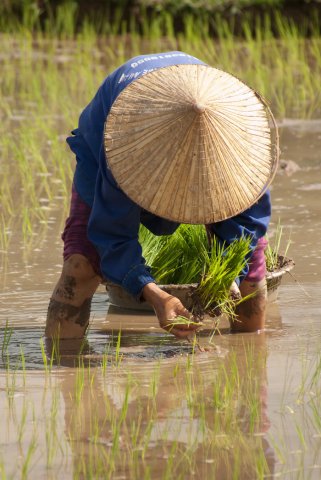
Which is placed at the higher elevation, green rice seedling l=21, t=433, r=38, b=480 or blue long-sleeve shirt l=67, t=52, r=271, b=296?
blue long-sleeve shirt l=67, t=52, r=271, b=296

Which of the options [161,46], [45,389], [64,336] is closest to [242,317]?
[64,336]

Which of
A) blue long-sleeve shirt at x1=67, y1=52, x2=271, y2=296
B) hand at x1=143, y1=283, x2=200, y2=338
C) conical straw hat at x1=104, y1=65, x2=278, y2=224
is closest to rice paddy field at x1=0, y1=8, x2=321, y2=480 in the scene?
hand at x1=143, y1=283, x2=200, y2=338

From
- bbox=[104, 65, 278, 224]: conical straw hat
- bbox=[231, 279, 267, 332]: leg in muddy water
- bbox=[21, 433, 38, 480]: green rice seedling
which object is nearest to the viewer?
bbox=[21, 433, 38, 480]: green rice seedling

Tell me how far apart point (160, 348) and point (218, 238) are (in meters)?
0.44

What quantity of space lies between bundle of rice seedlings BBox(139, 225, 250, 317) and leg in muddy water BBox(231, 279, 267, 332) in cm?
6

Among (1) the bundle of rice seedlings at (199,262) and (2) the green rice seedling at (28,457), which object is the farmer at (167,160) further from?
(2) the green rice seedling at (28,457)

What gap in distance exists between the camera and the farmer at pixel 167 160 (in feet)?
10.5

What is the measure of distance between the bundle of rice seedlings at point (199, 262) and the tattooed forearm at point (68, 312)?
35 centimetres

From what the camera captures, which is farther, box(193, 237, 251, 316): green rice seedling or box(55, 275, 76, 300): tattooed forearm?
box(55, 275, 76, 300): tattooed forearm

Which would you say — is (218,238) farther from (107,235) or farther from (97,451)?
(97,451)

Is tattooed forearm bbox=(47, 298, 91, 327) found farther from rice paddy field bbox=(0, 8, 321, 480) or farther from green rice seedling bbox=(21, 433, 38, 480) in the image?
green rice seedling bbox=(21, 433, 38, 480)

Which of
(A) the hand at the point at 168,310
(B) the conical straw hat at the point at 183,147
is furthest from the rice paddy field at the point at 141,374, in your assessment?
(B) the conical straw hat at the point at 183,147

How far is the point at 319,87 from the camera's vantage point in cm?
771

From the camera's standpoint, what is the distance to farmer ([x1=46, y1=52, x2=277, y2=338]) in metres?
3.21
